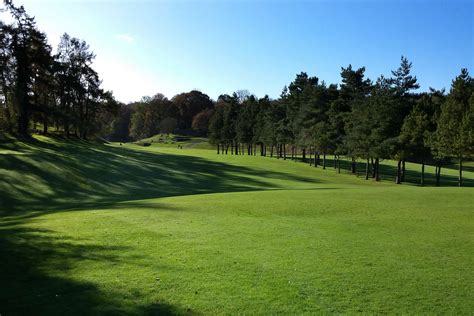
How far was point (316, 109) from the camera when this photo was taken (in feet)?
208

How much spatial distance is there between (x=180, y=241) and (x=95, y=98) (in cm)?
6808

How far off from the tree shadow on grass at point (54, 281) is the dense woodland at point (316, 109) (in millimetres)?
39132

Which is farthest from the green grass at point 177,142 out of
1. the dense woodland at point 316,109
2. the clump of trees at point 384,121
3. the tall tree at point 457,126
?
the tall tree at point 457,126

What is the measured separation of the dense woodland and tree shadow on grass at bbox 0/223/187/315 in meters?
39.1

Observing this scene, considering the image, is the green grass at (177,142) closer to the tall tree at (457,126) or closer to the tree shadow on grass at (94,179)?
the tree shadow on grass at (94,179)

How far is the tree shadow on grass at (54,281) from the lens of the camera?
7.74 metres

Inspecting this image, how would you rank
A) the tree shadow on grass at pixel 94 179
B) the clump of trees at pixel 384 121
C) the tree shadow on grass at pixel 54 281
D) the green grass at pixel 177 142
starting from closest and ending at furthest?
the tree shadow on grass at pixel 54 281, the tree shadow on grass at pixel 94 179, the clump of trees at pixel 384 121, the green grass at pixel 177 142

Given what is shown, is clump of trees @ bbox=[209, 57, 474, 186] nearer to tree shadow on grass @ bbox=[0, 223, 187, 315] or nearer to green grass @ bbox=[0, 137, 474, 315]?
green grass @ bbox=[0, 137, 474, 315]

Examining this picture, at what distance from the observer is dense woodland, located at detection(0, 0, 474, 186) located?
45.2 metres

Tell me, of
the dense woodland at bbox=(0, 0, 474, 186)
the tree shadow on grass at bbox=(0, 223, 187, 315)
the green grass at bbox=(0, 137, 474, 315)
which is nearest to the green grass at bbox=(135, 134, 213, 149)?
the dense woodland at bbox=(0, 0, 474, 186)

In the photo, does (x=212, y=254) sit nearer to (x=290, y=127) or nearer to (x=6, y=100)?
(x=6, y=100)

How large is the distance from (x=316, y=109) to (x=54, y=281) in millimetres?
58343

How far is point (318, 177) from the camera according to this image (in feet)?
159

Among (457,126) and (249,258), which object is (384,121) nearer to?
(457,126)
